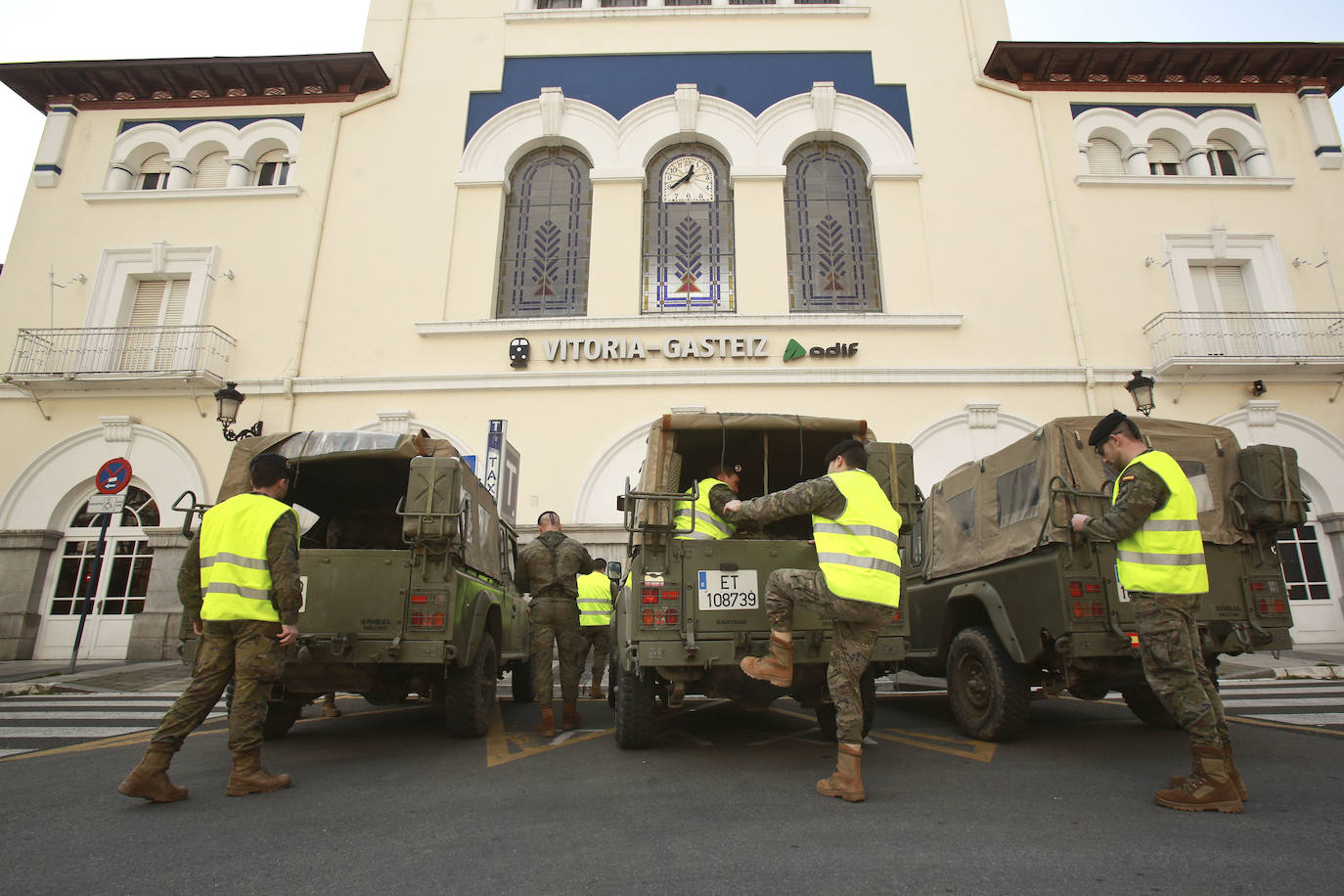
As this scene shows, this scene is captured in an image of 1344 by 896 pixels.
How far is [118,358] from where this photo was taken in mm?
14820

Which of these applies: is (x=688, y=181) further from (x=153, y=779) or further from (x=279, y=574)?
(x=153, y=779)

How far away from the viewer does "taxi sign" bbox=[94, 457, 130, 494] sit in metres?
10.6

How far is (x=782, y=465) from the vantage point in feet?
20.7

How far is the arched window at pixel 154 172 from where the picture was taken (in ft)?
54.5

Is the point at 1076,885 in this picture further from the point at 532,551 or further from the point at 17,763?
the point at 17,763

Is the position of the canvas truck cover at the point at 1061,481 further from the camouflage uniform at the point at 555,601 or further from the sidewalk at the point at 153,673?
the sidewalk at the point at 153,673

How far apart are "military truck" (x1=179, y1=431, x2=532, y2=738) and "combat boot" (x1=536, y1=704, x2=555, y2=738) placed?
46 cm

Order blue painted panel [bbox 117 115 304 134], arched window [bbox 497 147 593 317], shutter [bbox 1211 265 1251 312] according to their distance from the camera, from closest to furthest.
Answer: shutter [bbox 1211 265 1251 312] < arched window [bbox 497 147 593 317] < blue painted panel [bbox 117 115 304 134]

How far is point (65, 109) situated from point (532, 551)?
1856 centimetres

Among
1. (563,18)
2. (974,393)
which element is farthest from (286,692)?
(563,18)

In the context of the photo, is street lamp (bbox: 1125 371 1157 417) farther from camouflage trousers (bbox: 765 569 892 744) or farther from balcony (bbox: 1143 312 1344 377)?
camouflage trousers (bbox: 765 569 892 744)

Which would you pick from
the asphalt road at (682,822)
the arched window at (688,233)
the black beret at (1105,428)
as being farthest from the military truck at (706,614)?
the arched window at (688,233)

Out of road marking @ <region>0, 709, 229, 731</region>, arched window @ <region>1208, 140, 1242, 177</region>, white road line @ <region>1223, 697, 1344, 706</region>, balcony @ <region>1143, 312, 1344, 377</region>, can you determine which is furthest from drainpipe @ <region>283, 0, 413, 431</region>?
arched window @ <region>1208, 140, 1242, 177</region>

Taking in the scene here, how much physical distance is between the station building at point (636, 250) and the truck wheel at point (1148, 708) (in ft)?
25.3
